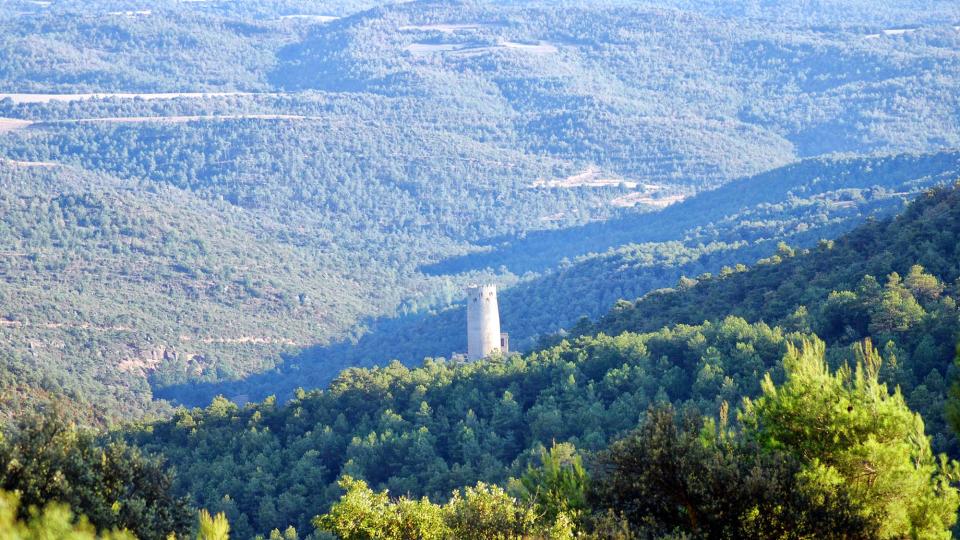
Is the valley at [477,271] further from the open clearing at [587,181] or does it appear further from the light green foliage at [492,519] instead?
the open clearing at [587,181]

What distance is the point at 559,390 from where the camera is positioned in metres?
32.9

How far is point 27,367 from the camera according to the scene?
48.2 m

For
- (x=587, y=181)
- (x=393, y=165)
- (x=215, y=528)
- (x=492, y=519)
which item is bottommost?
(x=587, y=181)

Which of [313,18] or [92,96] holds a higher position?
[92,96]

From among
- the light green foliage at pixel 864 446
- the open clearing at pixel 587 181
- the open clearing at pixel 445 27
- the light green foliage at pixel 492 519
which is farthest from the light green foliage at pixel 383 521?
the open clearing at pixel 445 27

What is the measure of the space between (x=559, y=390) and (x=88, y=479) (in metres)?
18.7

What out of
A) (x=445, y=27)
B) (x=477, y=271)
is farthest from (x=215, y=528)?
(x=445, y=27)

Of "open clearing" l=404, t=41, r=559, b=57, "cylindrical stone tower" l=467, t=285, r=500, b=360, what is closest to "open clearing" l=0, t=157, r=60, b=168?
"open clearing" l=404, t=41, r=559, b=57

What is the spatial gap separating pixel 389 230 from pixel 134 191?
17120mm

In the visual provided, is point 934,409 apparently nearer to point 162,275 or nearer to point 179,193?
point 162,275

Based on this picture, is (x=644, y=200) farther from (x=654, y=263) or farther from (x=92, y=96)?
(x=92, y=96)

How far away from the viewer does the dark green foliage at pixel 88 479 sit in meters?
14.6

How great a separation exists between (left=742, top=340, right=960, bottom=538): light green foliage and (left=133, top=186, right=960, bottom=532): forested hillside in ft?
31.1

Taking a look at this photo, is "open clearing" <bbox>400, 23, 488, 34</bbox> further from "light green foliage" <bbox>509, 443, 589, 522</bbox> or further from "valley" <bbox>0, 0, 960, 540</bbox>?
"light green foliage" <bbox>509, 443, 589, 522</bbox>
